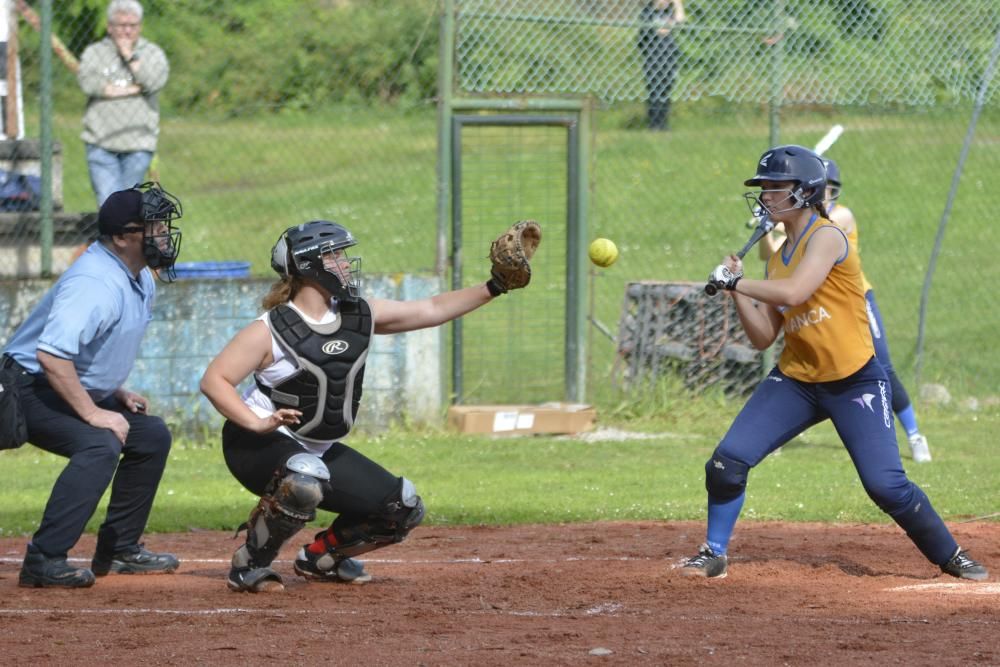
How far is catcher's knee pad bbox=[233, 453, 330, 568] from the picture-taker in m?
6.12

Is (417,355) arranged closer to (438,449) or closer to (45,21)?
(438,449)

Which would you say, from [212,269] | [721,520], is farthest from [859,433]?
[212,269]

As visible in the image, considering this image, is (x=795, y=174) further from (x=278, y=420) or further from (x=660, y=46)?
(x=660, y=46)

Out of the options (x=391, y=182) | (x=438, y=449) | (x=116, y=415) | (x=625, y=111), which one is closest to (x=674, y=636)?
(x=116, y=415)

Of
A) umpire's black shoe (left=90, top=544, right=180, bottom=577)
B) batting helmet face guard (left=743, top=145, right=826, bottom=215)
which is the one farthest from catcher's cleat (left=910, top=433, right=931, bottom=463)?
umpire's black shoe (left=90, top=544, right=180, bottom=577)

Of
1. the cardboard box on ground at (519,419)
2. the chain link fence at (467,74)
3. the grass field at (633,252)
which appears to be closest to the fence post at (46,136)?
the chain link fence at (467,74)

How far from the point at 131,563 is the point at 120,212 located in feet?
5.41

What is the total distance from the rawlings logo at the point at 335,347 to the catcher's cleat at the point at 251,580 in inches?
40.6

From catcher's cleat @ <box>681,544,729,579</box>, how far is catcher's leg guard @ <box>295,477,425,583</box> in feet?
4.03

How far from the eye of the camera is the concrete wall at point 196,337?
1073 centimetres

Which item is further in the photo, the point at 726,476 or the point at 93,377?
the point at 93,377

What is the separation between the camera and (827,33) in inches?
469

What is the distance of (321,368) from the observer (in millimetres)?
6195

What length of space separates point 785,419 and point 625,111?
25.7ft
